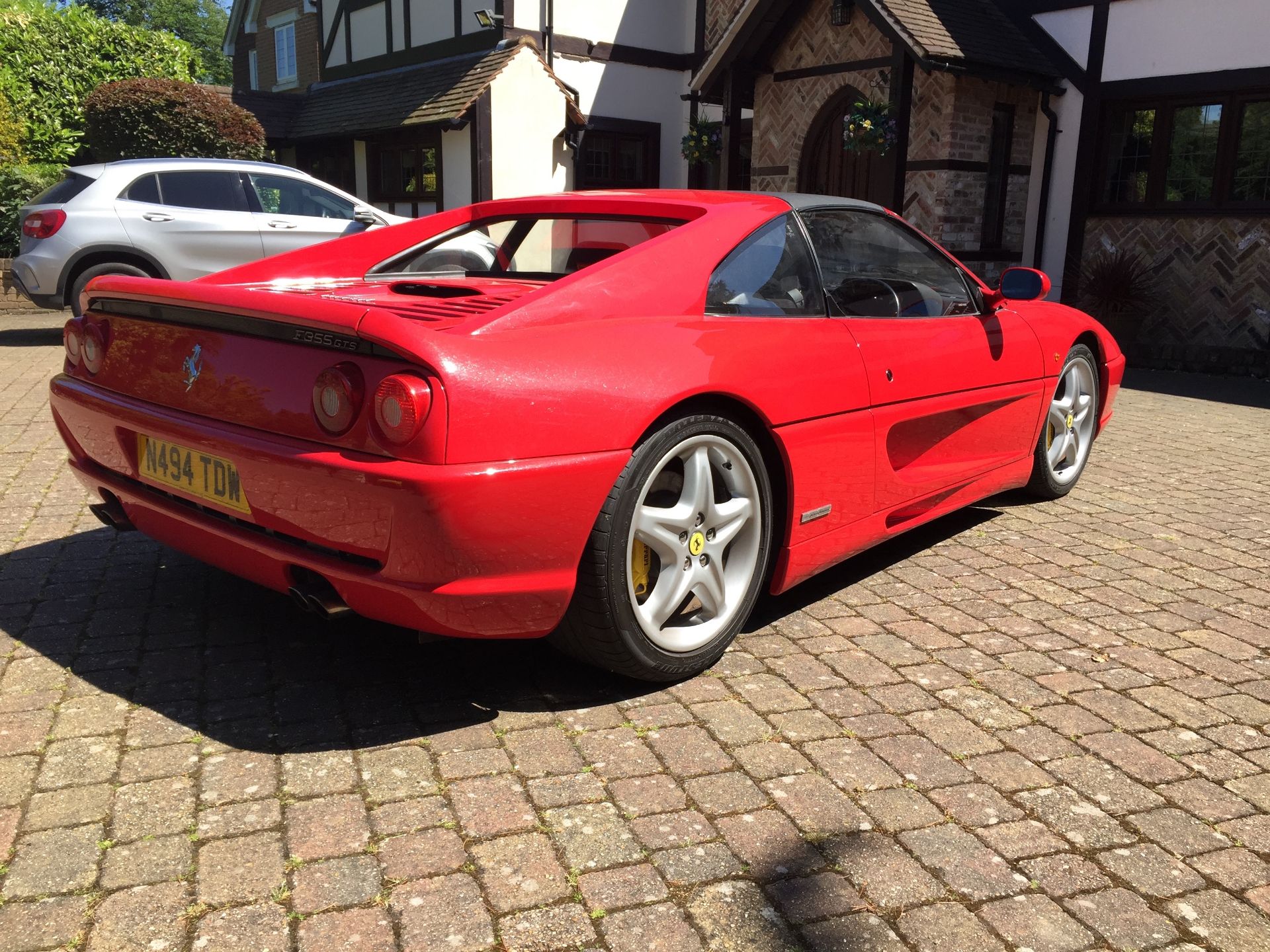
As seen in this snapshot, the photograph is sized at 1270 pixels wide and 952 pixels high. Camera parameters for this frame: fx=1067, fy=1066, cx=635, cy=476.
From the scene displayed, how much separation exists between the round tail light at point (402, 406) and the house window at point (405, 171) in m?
17.4

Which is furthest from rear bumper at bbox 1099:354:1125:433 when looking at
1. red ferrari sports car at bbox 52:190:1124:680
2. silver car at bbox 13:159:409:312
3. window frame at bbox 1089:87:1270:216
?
silver car at bbox 13:159:409:312

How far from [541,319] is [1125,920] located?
1.86 metres

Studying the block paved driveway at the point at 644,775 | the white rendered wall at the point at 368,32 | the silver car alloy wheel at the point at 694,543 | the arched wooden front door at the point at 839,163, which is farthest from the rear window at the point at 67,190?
the white rendered wall at the point at 368,32

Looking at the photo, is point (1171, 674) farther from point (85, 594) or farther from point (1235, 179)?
point (1235, 179)

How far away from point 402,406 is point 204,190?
9629 millimetres

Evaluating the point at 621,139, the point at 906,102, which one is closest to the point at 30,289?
the point at 906,102

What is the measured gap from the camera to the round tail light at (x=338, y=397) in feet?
8.30

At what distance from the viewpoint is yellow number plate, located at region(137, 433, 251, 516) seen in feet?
9.14

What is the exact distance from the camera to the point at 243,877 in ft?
7.09

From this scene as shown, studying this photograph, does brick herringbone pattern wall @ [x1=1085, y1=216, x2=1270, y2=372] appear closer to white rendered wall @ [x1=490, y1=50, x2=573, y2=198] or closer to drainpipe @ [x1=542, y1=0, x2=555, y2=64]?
white rendered wall @ [x1=490, y1=50, x2=573, y2=198]

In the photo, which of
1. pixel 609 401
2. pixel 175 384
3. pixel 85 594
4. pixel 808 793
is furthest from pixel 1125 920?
pixel 85 594

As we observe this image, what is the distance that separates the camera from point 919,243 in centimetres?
418

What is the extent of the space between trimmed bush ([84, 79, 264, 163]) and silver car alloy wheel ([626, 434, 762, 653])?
15897mm

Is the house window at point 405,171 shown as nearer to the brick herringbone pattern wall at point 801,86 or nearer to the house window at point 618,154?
the house window at point 618,154
